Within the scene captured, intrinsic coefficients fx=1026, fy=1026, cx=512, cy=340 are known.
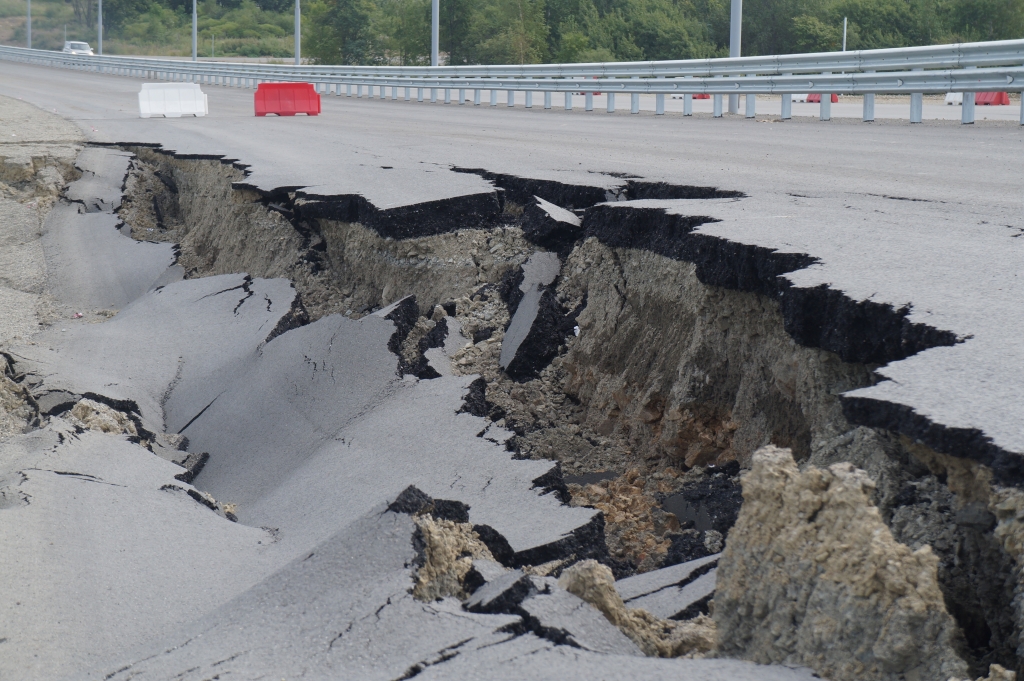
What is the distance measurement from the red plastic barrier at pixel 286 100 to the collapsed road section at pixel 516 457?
1222cm

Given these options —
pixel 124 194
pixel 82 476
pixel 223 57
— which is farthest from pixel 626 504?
pixel 223 57

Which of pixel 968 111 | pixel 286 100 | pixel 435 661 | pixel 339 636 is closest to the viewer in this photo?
pixel 435 661

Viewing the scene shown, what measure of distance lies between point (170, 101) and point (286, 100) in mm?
2201

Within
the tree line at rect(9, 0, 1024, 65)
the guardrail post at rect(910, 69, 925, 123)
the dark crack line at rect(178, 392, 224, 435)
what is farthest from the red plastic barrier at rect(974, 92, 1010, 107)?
the dark crack line at rect(178, 392, 224, 435)

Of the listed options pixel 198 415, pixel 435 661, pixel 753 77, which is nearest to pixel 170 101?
pixel 753 77

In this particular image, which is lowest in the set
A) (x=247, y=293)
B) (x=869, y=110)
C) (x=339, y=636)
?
(x=339, y=636)

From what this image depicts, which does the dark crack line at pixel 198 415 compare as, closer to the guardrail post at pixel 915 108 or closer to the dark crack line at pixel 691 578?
the dark crack line at pixel 691 578

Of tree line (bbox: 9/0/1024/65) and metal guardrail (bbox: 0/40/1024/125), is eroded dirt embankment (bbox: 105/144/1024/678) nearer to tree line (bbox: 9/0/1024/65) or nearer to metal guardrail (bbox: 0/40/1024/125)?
metal guardrail (bbox: 0/40/1024/125)

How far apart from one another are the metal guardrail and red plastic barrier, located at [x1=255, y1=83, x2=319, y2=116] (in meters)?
4.26

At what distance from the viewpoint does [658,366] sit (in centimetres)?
495

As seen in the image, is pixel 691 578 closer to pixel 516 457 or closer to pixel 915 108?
pixel 516 457

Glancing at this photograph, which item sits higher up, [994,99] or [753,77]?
[994,99]

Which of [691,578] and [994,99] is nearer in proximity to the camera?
[691,578]

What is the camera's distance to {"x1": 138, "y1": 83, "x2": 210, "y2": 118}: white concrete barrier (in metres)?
19.4
